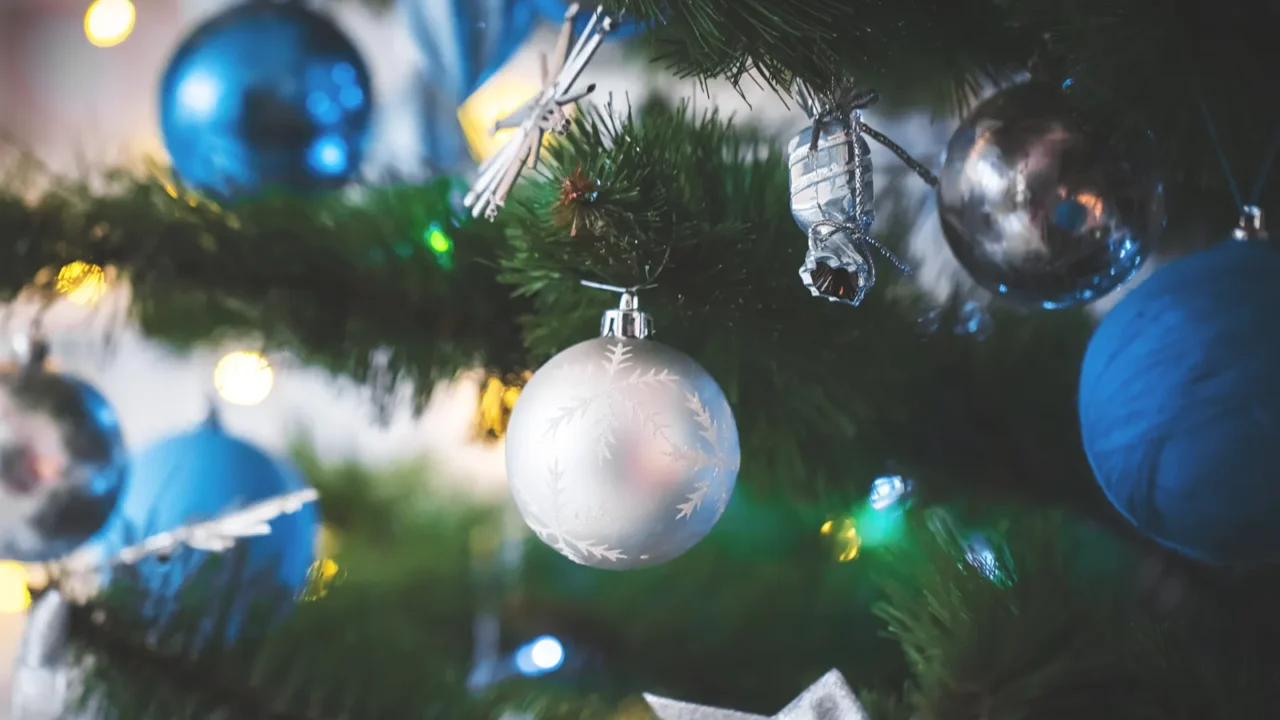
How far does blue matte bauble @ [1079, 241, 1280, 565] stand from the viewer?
14.9 inches

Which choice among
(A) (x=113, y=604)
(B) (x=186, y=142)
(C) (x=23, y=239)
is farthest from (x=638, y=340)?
(B) (x=186, y=142)

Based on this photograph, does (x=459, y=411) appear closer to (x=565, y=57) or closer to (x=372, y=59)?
(x=372, y=59)

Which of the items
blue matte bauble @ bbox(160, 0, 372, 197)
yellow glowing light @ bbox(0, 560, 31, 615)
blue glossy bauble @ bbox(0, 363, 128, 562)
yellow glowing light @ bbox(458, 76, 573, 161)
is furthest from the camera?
yellow glowing light @ bbox(0, 560, 31, 615)

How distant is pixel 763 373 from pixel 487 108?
52cm

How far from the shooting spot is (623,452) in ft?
1.21

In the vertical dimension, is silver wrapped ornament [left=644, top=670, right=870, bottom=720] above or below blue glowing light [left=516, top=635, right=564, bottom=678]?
above

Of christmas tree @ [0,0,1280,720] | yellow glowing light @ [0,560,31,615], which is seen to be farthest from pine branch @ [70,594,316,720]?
yellow glowing light @ [0,560,31,615]

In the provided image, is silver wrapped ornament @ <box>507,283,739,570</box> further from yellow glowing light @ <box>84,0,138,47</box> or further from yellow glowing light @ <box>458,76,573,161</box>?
yellow glowing light @ <box>84,0,138,47</box>

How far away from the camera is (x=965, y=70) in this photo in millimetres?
495

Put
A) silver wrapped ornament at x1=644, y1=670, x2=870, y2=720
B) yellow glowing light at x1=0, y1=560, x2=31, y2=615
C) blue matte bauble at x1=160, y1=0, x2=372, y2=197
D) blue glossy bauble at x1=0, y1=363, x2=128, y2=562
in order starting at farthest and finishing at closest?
1. yellow glowing light at x1=0, y1=560, x2=31, y2=615
2. blue matte bauble at x1=160, y1=0, x2=372, y2=197
3. blue glossy bauble at x1=0, y1=363, x2=128, y2=562
4. silver wrapped ornament at x1=644, y1=670, x2=870, y2=720

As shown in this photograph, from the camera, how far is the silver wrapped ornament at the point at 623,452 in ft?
1.22

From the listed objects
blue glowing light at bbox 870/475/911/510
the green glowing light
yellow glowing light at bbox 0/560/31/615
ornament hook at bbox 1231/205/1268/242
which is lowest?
yellow glowing light at bbox 0/560/31/615

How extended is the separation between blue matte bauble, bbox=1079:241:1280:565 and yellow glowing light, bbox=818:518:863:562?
238mm

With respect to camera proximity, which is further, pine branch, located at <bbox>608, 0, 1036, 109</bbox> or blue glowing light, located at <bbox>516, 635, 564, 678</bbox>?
blue glowing light, located at <bbox>516, 635, 564, 678</bbox>
